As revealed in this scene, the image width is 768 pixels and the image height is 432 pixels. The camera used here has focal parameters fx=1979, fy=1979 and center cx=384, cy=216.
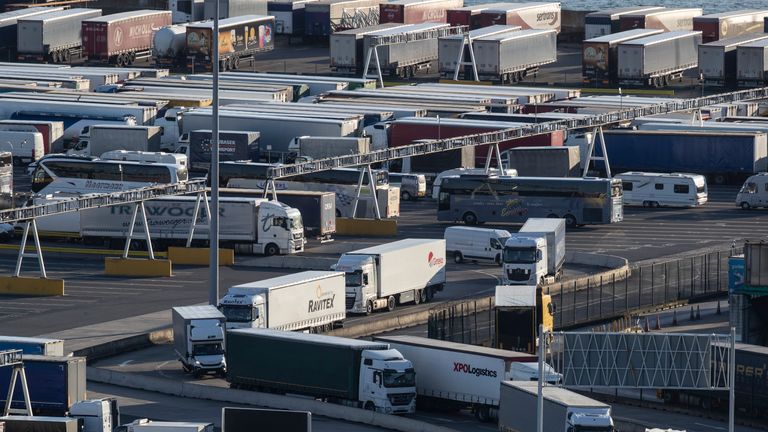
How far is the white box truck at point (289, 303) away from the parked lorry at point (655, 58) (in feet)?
210

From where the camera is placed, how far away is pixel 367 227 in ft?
270

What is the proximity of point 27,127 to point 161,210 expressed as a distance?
23.3 metres

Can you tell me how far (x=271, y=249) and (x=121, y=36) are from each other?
2439 inches

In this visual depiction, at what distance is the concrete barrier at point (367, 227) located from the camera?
269 ft

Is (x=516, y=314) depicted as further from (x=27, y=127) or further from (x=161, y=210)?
(x=27, y=127)

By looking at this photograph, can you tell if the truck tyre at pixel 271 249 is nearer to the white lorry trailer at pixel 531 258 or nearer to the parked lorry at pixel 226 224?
the parked lorry at pixel 226 224

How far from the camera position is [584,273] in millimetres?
74000

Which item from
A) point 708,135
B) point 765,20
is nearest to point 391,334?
point 708,135

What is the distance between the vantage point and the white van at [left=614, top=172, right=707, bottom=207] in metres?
89.2

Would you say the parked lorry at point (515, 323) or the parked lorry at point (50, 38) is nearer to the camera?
the parked lorry at point (515, 323)

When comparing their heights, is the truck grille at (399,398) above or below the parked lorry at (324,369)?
below

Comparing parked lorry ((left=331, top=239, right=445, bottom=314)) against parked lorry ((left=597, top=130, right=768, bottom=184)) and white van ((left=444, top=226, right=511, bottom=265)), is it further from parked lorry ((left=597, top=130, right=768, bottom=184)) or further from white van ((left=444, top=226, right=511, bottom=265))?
parked lorry ((left=597, top=130, right=768, bottom=184))

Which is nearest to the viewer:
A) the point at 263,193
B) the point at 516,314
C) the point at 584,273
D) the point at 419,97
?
the point at 516,314

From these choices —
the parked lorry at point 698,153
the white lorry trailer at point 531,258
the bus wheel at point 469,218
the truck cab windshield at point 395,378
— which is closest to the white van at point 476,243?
the white lorry trailer at point 531,258
